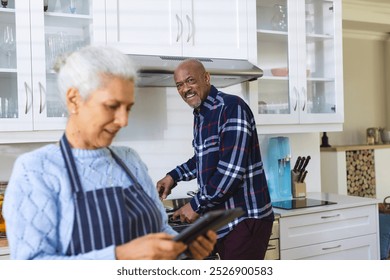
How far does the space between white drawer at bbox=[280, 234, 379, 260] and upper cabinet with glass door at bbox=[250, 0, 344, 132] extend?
709 mm

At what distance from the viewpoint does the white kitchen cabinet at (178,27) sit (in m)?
2.37

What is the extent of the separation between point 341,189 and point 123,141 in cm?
259

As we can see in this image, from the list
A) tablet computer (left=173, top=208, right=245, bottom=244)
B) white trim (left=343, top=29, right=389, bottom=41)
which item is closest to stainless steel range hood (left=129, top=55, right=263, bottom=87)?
tablet computer (left=173, top=208, right=245, bottom=244)

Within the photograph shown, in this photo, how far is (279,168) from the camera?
305cm

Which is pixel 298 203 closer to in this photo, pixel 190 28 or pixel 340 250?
pixel 340 250

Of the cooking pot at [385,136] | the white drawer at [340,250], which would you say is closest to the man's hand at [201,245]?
the white drawer at [340,250]

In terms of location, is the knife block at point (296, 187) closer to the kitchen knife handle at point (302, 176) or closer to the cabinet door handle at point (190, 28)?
the kitchen knife handle at point (302, 176)

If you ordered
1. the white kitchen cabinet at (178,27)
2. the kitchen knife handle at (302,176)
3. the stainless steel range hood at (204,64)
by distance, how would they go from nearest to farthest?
the stainless steel range hood at (204,64) < the white kitchen cabinet at (178,27) < the kitchen knife handle at (302,176)

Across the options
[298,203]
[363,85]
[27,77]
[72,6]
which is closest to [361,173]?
[363,85]

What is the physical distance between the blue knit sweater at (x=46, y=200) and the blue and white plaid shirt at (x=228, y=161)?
87 cm

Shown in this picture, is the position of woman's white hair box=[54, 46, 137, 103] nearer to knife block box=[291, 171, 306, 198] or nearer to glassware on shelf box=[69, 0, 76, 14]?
glassware on shelf box=[69, 0, 76, 14]

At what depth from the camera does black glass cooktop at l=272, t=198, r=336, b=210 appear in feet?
8.99

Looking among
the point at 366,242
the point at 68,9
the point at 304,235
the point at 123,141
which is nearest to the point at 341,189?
the point at 366,242

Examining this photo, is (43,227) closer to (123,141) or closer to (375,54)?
(123,141)
